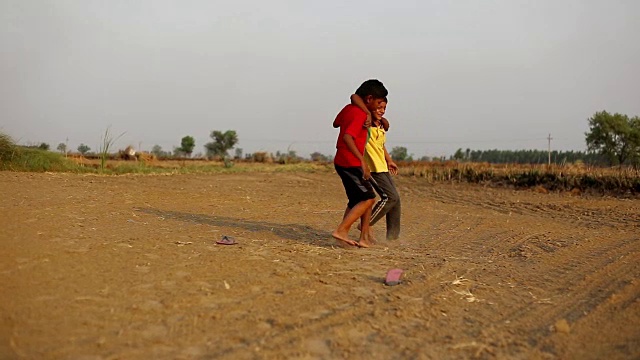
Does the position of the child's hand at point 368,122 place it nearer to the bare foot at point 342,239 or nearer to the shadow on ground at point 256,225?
the bare foot at point 342,239

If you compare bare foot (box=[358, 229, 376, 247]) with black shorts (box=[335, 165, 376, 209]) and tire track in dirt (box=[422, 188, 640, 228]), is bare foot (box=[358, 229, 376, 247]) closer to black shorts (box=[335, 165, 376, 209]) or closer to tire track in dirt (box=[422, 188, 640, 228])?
black shorts (box=[335, 165, 376, 209])

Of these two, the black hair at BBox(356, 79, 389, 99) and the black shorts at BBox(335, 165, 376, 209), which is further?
the black hair at BBox(356, 79, 389, 99)

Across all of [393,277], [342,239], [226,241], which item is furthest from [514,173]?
[393,277]

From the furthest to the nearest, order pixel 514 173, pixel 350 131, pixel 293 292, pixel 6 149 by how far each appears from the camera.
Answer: pixel 514 173
pixel 6 149
pixel 350 131
pixel 293 292

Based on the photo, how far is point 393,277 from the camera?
4.23m

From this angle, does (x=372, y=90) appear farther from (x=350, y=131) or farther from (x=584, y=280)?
(x=584, y=280)

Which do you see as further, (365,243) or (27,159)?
(27,159)

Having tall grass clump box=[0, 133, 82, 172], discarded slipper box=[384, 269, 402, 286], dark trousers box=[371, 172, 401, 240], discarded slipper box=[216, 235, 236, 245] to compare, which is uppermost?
tall grass clump box=[0, 133, 82, 172]

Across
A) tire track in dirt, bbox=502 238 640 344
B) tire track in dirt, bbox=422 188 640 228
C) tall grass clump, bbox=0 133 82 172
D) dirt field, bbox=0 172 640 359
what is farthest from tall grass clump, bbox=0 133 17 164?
tire track in dirt, bbox=502 238 640 344

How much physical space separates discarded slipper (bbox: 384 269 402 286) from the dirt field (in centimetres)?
8

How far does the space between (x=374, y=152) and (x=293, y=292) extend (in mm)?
2858

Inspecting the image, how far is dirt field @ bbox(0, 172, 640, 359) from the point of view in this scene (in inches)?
116

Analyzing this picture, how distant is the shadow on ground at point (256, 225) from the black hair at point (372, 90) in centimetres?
175

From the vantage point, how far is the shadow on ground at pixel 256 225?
263 inches
